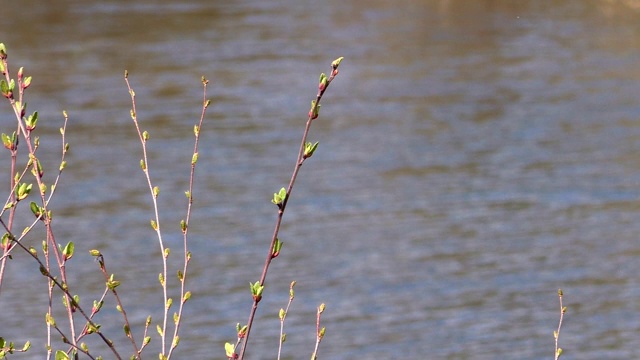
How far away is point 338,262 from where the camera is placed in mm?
7422

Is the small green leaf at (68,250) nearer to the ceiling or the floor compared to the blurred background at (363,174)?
nearer to the ceiling

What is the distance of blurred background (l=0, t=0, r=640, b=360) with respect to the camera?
6660 mm

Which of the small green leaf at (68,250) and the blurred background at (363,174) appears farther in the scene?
the blurred background at (363,174)

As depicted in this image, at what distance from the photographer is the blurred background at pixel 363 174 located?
262 inches

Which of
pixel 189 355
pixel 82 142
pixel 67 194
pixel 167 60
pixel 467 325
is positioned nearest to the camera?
pixel 189 355

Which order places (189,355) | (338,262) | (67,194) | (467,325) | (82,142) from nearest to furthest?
(189,355), (467,325), (338,262), (67,194), (82,142)

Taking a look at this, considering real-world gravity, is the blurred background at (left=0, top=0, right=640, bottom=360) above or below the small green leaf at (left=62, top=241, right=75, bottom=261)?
below

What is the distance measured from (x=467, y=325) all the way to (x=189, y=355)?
1536mm

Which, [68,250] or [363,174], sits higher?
[68,250]

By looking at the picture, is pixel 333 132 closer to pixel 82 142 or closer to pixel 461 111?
pixel 461 111

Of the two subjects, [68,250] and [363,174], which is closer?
[68,250]

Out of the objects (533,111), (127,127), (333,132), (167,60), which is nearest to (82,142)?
(127,127)

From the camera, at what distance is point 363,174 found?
909cm

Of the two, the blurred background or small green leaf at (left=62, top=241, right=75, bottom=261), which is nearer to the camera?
small green leaf at (left=62, top=241, right=75, bottom=261)
